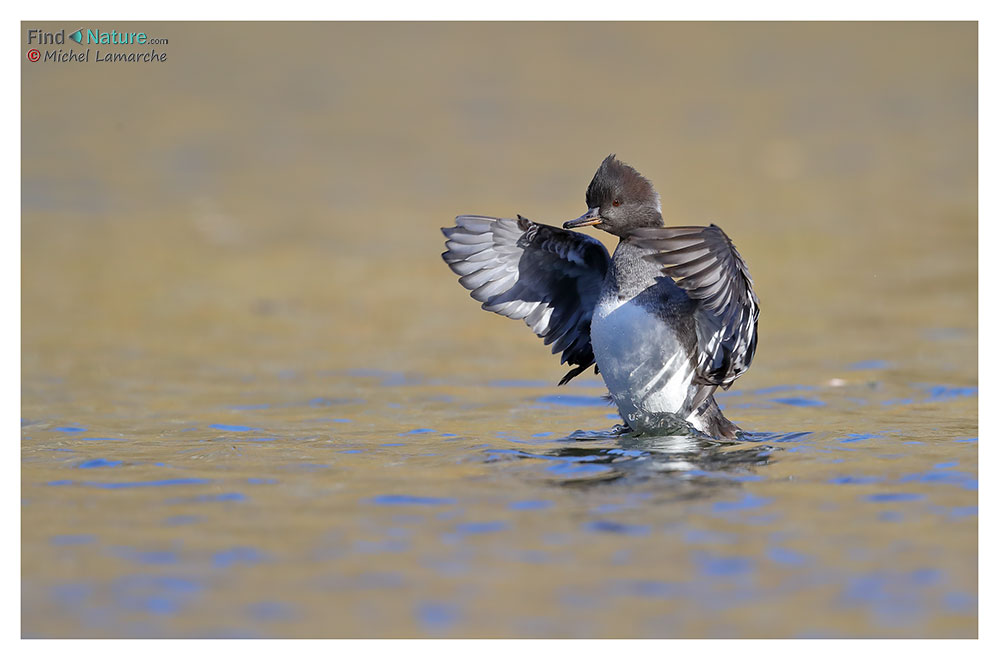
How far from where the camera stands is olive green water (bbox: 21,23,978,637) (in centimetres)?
558

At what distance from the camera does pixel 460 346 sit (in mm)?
12219

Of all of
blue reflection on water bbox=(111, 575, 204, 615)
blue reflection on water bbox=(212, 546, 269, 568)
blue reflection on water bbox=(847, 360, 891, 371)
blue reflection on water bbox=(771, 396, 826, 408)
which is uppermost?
blue reflection on water bbox=(847, 360, 891, 371)

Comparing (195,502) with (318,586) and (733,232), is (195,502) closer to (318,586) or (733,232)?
(318,586)

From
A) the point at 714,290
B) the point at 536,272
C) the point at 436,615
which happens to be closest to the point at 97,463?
the point at 536,272

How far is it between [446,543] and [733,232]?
36.2ft

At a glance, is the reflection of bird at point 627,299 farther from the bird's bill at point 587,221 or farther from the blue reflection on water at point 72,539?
the blue reflection on water at point 72,539

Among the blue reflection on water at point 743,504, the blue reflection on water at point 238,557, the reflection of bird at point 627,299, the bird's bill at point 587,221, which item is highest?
the bird's bill at point 587,221

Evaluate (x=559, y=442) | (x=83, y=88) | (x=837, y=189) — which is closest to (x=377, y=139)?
(x=83, y=88)

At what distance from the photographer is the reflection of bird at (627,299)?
304 inches

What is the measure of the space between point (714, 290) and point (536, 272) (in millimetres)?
1652

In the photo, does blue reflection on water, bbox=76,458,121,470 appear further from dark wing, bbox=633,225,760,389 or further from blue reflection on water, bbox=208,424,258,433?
dark wing, bbox=633,225,760,389

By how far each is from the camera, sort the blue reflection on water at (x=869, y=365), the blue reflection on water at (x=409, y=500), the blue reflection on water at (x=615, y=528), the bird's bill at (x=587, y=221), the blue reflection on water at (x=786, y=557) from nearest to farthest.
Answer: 1. the blue reflection on water at (x=786, y=557)
2. the blue reflection on water at (x=615, y=528)
3. the blue reflection on water at (x=409, y=500)
4. the bird's bill at (x=587, y=221)
5. the blue reflection on water at (x=869, y=365)

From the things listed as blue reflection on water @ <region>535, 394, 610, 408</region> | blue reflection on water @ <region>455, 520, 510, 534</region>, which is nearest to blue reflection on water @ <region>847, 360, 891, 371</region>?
blue reflection on water @ <region>535, 394, 610, 408</region>

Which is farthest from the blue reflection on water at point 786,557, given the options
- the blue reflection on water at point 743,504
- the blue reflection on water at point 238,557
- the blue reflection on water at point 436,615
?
the blue reflection on water at point 238,557
